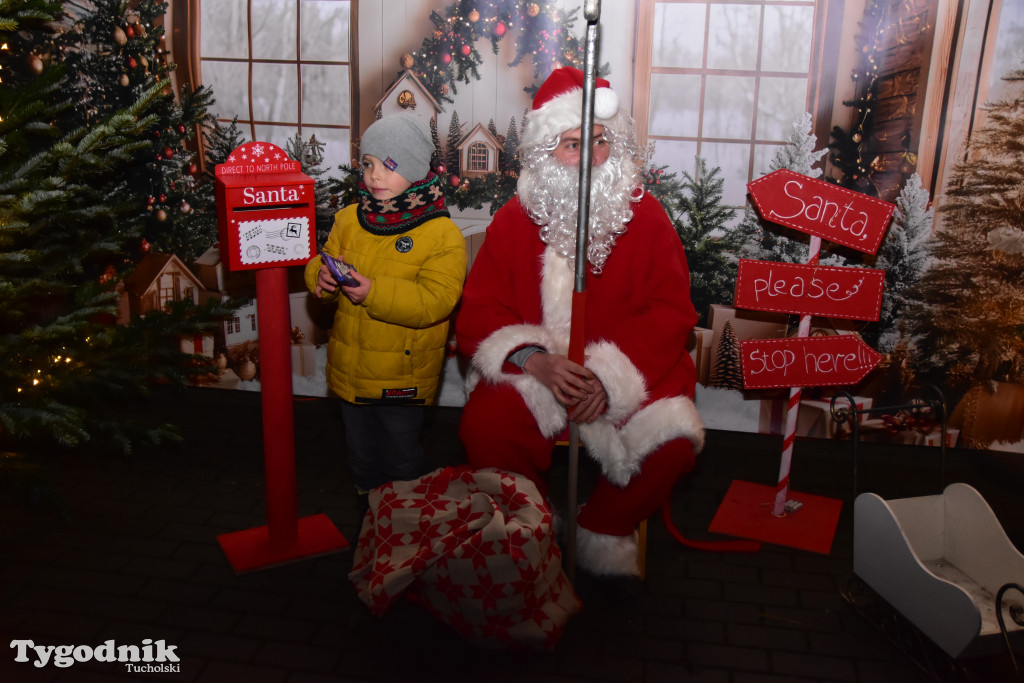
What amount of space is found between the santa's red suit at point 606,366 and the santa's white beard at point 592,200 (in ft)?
0.17

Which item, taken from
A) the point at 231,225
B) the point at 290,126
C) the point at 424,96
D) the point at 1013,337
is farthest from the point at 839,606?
the point at 290,126

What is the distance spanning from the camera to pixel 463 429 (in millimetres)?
2617

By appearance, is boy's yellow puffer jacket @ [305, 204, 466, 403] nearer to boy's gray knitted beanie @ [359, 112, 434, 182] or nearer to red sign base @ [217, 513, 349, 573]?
boy's gray knitted beanie @ [359, 112, 434, 182]

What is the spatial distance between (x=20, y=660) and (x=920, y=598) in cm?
248

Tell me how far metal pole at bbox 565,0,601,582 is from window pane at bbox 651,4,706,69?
1745 mm

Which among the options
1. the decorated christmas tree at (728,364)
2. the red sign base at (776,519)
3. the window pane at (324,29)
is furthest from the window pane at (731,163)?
the window pane at (324,29)

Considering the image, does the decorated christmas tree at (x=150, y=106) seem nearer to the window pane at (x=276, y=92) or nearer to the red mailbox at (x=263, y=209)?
the window pane at (x=276, y=92)

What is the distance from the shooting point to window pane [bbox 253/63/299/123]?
394 centimetres

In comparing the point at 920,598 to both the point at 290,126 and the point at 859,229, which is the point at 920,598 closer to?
the point at 859,229

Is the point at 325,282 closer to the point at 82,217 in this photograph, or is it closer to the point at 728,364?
the point at 82,217

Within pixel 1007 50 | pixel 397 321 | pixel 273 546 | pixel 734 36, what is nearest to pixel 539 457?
pixel 397 321

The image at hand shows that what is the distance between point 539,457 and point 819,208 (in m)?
1.37

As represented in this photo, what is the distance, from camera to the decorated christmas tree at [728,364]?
12.9 ft

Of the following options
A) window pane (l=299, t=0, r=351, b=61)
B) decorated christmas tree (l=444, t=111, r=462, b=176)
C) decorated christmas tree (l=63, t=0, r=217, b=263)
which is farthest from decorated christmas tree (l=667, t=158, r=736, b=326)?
decorated christmas tree (l=63, t=0, r=217, b=263)
